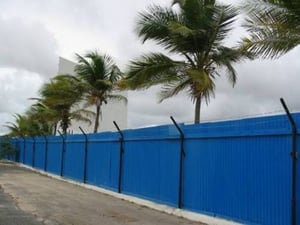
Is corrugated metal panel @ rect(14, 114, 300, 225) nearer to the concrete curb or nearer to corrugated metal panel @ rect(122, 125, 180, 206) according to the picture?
corrugated metal panel @ rect(122, 125, 180, 206)

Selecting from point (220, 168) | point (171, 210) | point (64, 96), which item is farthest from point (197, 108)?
point (64, 96)

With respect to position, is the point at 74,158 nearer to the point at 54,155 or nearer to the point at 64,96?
the point at 54,155

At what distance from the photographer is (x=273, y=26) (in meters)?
11.0

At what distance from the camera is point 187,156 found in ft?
49.3

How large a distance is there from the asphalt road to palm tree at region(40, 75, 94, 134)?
12.9 metres

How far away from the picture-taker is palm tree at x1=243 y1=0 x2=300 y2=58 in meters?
10.9

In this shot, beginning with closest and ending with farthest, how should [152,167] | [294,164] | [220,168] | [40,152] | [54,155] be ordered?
1. [294,164]
2. [220,168]
3. [152,167]
4. [54,155]
5. [40,152]

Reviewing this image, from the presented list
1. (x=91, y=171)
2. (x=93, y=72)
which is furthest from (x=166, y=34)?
(x=93, y=72)

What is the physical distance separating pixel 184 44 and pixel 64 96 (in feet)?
58.6

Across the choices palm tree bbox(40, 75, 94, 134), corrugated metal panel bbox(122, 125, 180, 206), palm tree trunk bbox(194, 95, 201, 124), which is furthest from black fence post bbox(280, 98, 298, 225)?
palm tree bbox(40, 75, 94, 134)

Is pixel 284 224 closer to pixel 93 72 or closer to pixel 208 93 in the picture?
pixel 208 93

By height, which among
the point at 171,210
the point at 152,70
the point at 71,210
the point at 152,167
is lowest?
the point at 71,210

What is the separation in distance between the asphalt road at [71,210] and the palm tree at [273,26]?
488cm

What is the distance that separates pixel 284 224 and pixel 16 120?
56.1 metres
